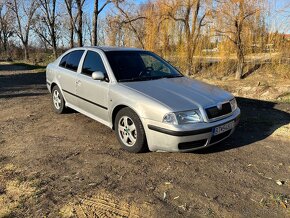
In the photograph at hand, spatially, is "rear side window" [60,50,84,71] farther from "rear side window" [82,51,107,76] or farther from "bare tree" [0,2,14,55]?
"bare tree" [0,2,14,55]

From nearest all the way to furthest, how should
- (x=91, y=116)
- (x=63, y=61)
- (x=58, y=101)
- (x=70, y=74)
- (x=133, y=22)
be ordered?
(x=91, y=116) → (x=70, y=74) → (x=63, y=61) → (x=58, y=101) → (x=133, y=22)

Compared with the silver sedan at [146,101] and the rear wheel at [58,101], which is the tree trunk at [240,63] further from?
the rear wheel at [58,101]

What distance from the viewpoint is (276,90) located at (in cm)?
901

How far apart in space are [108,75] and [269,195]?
2909 millimetres

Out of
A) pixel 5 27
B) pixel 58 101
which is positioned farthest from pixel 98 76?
pixel 5 27

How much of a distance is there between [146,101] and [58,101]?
315 cm

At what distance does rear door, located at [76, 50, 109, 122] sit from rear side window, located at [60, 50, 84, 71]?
0.27m

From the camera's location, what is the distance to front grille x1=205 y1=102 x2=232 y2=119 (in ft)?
13.7

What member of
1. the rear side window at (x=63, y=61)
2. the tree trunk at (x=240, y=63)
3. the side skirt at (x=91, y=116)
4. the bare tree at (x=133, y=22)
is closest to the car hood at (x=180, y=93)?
the side skirt at (x=91, y=116)

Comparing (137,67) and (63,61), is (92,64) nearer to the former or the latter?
(137,67)

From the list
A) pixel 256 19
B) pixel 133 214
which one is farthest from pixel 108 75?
pixel 256 19

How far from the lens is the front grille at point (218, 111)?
418 cm

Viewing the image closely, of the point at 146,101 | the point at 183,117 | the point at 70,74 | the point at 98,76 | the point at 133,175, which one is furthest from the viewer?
the point at 70,74

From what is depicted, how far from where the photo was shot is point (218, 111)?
430 cm
